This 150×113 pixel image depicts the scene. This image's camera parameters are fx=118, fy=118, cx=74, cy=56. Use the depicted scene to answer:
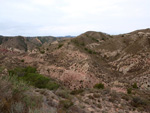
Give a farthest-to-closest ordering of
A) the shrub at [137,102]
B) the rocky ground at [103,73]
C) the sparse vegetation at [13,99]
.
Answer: the shrub at [137,102]
the rocky ground at [103,73]
the sparse vegetation at [13,99]

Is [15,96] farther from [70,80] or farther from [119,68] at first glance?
[119,68]

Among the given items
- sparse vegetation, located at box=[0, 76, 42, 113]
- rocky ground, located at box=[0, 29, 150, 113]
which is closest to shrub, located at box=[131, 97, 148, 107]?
rocky ground, located at box=[0, 29, 150, 113]

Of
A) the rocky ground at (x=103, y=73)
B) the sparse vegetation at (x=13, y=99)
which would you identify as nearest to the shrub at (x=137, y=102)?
the rocky ground at (x=103, y=73)

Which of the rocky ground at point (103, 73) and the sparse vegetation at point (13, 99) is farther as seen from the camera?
the rocky ground at point (103, 73)

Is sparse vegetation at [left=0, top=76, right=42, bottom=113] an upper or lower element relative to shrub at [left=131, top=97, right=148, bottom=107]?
upper

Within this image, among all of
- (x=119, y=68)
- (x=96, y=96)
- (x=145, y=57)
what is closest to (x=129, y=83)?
(x=119, y=68)

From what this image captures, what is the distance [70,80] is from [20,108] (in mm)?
17205

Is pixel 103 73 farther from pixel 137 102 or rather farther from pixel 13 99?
pixel 13 99

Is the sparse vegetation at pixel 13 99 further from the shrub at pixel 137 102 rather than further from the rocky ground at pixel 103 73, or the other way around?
the shrub at pixel 137 102

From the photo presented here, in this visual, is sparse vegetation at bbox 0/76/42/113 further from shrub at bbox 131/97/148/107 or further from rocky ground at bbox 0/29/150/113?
shrub at bbox 131/97/148/107

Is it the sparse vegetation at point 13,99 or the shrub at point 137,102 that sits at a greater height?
the sparse vegetation at point 13,99


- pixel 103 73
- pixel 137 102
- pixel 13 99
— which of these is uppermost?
pixel 13 99

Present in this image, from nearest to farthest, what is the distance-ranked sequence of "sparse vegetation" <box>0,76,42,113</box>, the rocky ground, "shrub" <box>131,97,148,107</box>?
"sparse vegetation" <box>0,76,42,113</box> < the rocky ground < "shrub" <box>131,97,148,107</box>

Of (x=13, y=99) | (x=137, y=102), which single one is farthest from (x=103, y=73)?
(x=13, y=99)
